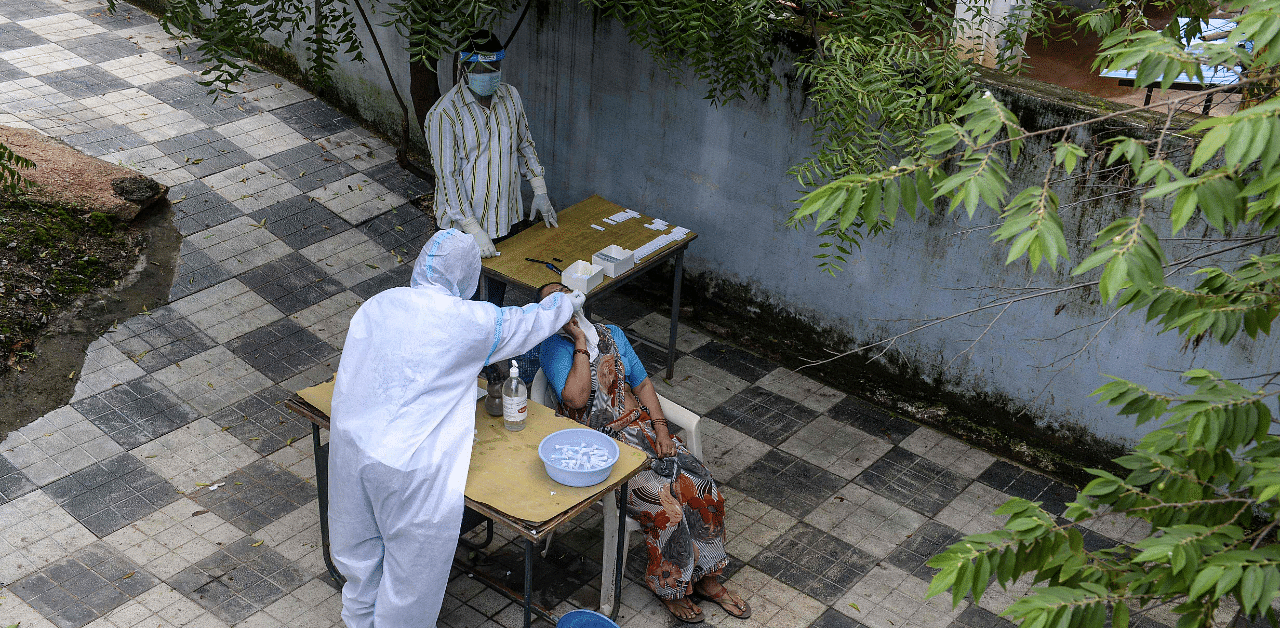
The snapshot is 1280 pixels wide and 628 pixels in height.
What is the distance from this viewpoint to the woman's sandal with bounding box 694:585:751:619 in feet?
16.3

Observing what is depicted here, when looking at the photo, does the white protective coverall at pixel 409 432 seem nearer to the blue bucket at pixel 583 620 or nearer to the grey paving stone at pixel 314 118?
the blue bucket at pixel 583 620

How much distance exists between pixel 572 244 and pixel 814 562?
2.32 metres

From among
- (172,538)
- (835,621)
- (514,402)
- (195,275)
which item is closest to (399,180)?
(195,275)

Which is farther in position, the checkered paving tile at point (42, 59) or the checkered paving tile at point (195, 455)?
the checkered paving tile at point (42, 59)

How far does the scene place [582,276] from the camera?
582 cm

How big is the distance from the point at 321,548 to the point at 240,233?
319 cm

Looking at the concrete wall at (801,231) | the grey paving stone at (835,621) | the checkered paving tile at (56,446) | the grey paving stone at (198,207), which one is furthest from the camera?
the grey paving stone at (198,207)

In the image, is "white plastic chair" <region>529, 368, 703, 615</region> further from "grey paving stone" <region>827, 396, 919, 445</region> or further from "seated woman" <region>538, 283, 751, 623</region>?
"grey paving stone" <region>827, 396, 919, 445</region>

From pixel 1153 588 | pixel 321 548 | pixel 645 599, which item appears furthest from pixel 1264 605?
pixel 321 548

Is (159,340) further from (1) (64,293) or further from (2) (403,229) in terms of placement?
(2) (403,229)

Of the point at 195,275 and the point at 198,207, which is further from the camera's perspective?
the point at 198,207

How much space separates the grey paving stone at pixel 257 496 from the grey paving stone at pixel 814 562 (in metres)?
2.38

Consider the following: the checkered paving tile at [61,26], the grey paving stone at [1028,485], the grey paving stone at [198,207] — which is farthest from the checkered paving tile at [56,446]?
the checkered paving tile at [61,26]

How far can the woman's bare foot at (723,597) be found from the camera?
16.3 ft
